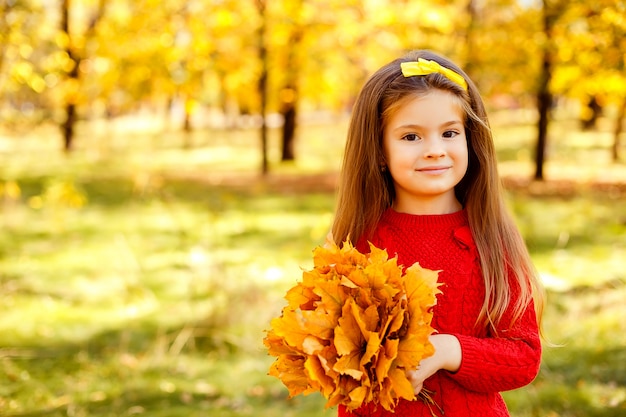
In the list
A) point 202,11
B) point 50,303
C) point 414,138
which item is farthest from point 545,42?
point 414,138

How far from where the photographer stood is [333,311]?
1717 mm

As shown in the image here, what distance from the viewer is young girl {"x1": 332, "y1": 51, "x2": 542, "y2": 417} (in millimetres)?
1967

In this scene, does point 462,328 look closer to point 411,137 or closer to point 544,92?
point 411,137

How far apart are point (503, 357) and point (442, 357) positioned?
20 centimetres

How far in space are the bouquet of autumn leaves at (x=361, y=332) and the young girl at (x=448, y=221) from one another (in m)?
0.19

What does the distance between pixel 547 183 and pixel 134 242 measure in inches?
311

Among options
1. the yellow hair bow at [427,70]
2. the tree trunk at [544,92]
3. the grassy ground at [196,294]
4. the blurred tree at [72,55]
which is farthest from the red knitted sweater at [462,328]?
the tree trunk at [544,92]

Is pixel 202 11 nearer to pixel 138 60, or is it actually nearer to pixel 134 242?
pixel 138 60

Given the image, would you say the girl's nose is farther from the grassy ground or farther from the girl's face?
the grassy ground

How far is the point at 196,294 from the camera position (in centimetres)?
647

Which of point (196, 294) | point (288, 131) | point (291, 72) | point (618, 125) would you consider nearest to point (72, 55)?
point (291, 72)

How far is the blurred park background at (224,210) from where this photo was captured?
486cm

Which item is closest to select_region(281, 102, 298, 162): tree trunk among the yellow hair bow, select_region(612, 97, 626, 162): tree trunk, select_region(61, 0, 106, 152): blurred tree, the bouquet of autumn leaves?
select_region(61, 0, 106, 152): blurred tree

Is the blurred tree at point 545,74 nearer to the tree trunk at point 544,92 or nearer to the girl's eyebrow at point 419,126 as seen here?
the tree trunk at point 544,92
